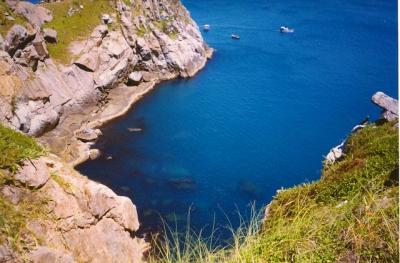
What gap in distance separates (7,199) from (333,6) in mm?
161170

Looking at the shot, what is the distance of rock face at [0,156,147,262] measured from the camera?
26328mm

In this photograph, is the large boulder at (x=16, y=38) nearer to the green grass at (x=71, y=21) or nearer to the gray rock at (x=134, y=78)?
the green grass at (x=71, y=21)

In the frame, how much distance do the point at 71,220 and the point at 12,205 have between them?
516 centimetres

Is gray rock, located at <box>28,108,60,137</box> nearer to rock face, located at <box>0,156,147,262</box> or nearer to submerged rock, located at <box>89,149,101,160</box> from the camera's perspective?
submerged rock, located at <box>89,149,101,160</box>

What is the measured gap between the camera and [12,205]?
2639 centimetres

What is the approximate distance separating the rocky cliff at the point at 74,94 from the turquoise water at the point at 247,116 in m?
5.91

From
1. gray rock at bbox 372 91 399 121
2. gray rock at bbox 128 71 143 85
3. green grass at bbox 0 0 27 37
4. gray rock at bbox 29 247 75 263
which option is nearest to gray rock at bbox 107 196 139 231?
gray rock at bbox 29 247 75 263

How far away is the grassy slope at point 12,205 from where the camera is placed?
2348cm

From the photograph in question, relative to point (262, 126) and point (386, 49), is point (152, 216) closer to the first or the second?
point (262, 126)

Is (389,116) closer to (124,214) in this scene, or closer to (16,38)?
(124,214)

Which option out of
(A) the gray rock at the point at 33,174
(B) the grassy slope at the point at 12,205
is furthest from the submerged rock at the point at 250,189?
(A) the gray rock at the point at 33,174

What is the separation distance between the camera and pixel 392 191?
34.3 ft

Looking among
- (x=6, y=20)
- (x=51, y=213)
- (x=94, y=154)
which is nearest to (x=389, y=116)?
(x=51, y=213)

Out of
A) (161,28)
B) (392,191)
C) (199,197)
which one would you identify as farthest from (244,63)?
(392,191)
